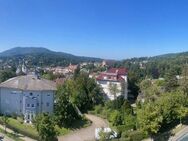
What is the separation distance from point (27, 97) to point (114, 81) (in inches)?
1190

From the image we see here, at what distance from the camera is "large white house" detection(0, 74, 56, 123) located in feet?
192

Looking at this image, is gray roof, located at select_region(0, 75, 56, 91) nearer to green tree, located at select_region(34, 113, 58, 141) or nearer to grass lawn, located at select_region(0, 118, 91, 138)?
grass lawn, located at select_region(0, 118, 91, 138)

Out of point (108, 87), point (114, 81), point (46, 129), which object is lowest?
point (46, 129)

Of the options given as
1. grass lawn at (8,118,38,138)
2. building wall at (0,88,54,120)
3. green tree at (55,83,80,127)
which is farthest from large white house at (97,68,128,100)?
grass lawn at (8,118,38,138)

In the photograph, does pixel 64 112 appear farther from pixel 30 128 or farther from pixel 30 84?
pixel 30 84

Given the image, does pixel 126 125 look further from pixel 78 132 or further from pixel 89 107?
pixel 89 107

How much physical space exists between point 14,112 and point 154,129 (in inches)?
1047

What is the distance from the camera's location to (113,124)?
58250 mm

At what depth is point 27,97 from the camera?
58656 millimetres

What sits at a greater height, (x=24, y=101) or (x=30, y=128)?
(x=24, y=101)

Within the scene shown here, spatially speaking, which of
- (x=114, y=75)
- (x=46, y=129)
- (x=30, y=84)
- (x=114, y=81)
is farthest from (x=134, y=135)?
(x=114, y=75)

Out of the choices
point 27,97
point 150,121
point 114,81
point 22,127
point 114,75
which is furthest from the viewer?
point 114,75

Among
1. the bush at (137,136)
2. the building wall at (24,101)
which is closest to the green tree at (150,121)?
the bush at (137,136)

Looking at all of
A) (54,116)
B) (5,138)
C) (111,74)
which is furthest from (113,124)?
(111,74)
